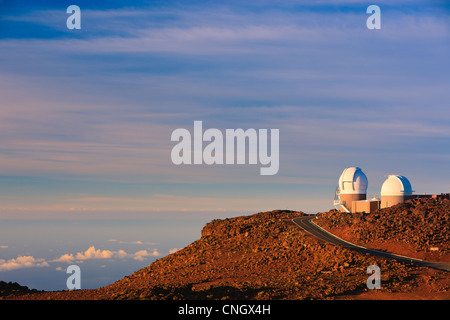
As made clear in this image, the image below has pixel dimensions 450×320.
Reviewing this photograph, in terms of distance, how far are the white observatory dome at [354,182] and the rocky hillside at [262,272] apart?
42.5 feet

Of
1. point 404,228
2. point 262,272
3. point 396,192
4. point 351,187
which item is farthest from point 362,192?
point 262,272

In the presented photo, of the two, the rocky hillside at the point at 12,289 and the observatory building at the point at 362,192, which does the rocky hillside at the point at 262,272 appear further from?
the observatory building at the point at 362,192

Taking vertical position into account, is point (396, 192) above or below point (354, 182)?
below

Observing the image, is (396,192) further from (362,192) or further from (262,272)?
(262,272)

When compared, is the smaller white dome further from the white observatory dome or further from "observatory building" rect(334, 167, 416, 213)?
the white observatory dome

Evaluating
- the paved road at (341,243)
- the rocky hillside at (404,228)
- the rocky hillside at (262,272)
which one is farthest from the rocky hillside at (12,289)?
the rocky hillside at (404,228)

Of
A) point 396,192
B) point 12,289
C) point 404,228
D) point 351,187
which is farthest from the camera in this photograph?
point 351,187

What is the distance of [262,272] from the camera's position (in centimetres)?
5022

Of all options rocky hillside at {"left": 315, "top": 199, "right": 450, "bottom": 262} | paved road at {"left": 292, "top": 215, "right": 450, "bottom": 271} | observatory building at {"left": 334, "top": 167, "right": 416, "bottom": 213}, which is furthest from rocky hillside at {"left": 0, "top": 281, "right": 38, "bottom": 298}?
observatory building at {"left": 334, "top": 167, "right": 416, "bottom": 213}

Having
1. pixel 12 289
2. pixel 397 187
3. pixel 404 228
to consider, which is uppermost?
pixel 397 187

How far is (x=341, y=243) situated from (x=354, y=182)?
25.3 m

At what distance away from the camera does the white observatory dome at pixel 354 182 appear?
8231cm

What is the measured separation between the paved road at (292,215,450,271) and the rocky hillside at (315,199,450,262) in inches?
44.1
